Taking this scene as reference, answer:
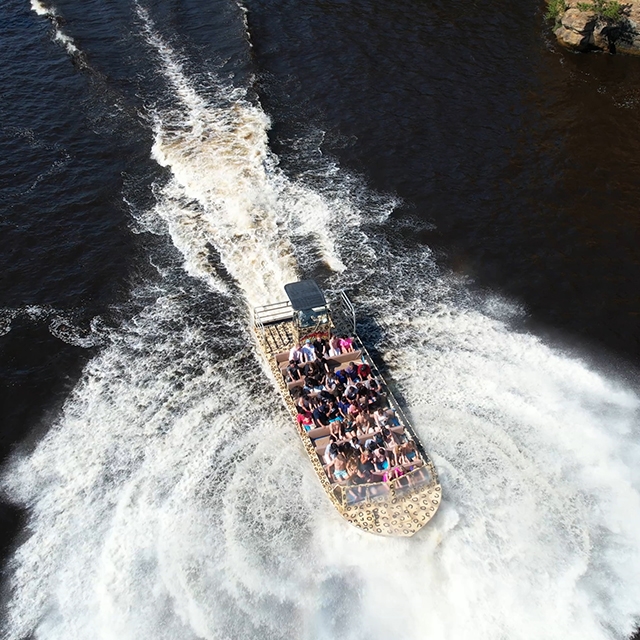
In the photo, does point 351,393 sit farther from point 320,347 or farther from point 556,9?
point 556,9

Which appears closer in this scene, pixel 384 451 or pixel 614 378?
pixel 384 451

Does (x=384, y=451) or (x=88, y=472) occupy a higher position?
(x=384, y=451)

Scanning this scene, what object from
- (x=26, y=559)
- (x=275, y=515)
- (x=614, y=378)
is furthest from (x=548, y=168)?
(x=26, y=559)

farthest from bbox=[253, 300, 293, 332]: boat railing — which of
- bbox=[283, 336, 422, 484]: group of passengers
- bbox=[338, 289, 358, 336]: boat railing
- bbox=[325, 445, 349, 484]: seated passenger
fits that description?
bbox=[325, 445, 349, 484]: seated passenger

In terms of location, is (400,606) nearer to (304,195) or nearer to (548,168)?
(304,195)

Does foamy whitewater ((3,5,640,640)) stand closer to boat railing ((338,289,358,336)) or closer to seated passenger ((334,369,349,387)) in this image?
boat railing ((338,289,358,336))
